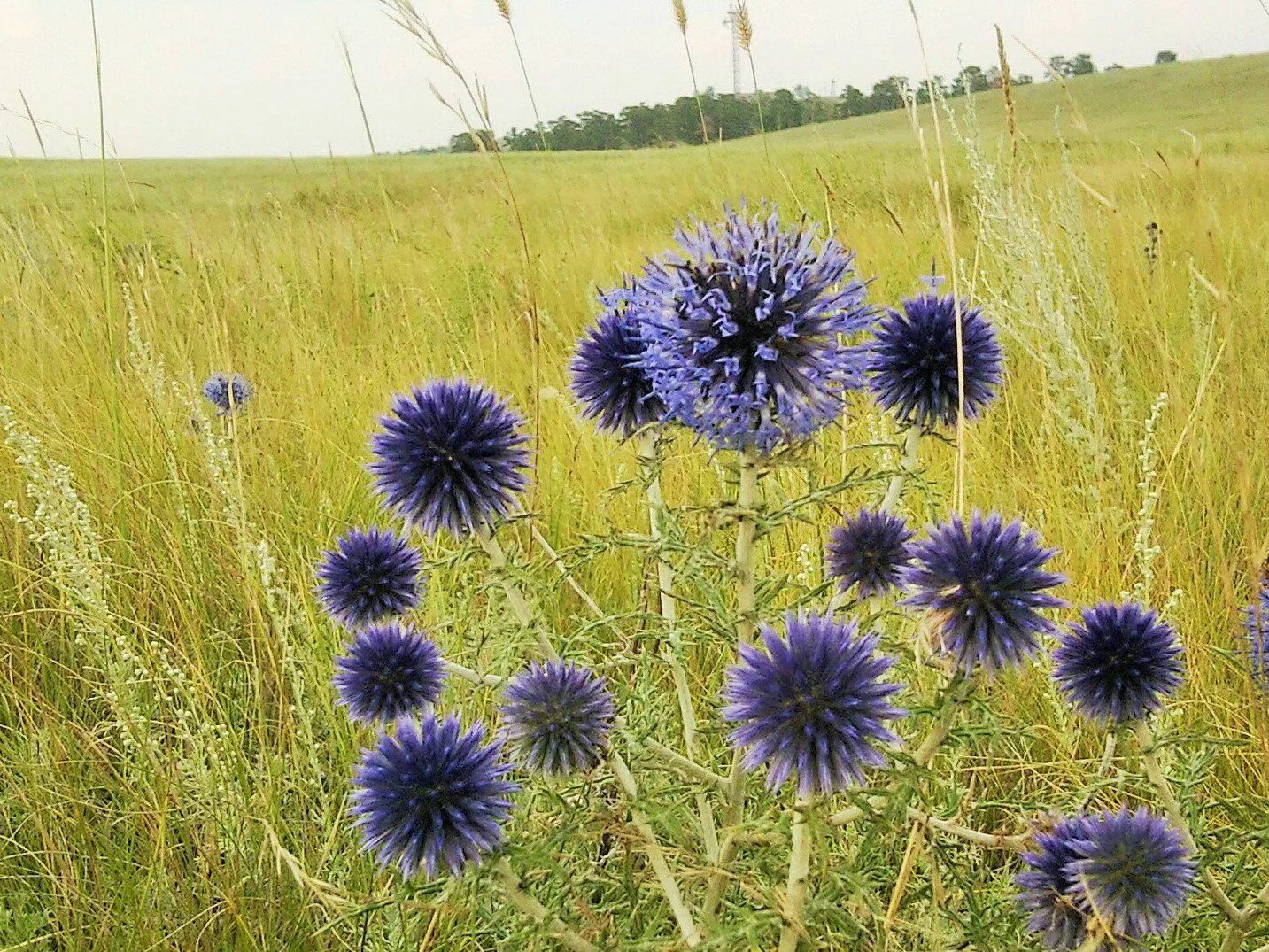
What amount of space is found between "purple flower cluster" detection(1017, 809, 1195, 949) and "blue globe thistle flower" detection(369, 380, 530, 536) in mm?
944

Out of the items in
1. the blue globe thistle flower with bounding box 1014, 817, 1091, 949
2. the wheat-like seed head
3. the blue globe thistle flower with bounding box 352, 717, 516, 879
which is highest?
the wheat-like seed head

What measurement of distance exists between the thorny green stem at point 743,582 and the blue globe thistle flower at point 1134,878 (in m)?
0.44

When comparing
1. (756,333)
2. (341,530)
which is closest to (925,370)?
(756,333)

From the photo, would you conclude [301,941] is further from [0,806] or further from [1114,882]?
[1114,882]

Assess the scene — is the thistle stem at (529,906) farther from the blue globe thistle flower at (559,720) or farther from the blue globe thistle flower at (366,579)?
the blue globe thistle flower at (366,579)

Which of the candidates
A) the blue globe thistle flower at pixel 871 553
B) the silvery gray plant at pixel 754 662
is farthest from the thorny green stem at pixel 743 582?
the blue globe thistle flower at pixel 871 553

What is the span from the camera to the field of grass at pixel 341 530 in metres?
1.75

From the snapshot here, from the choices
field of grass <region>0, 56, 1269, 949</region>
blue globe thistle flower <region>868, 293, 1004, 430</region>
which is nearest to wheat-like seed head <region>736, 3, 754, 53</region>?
field of grass <region>0, 56, 1269, 949</region>

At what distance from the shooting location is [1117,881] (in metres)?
1.21

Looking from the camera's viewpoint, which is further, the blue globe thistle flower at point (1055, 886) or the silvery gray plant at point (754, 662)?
the blue globe thistle flower at point (1055, 886)

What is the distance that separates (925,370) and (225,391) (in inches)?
111

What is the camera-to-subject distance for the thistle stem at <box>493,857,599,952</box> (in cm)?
122

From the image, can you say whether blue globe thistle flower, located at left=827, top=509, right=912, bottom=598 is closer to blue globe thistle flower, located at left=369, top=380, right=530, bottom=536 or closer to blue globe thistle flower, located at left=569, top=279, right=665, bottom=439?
blue globe thistle flower, located at left=569, top=279, right=665, bottom=439

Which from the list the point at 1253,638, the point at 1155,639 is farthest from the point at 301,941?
the point at 1253,638
